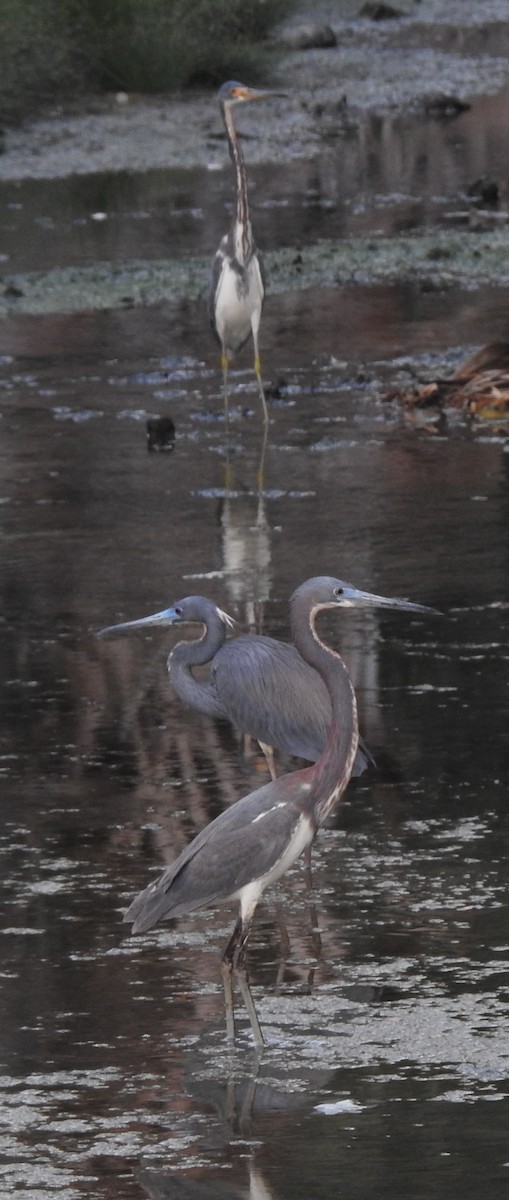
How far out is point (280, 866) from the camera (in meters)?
6.11

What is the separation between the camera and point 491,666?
9.52 meters

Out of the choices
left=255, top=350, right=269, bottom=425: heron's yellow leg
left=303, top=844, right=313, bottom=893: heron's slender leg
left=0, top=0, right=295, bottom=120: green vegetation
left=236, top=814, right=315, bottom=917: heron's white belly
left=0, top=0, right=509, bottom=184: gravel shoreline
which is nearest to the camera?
left=236, top=814, right=315, bottom=917: heron's white belly

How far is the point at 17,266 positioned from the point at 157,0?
18550 millimetres

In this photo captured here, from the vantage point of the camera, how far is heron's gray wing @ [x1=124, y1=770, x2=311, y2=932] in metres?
6.03

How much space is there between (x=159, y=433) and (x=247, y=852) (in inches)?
341

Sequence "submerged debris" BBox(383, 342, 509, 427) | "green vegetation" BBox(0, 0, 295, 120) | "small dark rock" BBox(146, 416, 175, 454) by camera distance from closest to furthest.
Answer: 1. "small dark rock" BBox(146, 416, 175, 454)
2. "submerged debris" BBox(383, 342, 509, 427)
3. "green vegetation" BBox(0, 0, 295, 120)

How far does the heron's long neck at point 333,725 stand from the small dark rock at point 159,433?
812 centimetres

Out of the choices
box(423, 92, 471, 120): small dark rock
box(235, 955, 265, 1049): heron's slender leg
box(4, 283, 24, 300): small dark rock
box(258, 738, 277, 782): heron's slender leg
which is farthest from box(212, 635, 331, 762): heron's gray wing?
box(423, 92, 471, 120): small dark rock

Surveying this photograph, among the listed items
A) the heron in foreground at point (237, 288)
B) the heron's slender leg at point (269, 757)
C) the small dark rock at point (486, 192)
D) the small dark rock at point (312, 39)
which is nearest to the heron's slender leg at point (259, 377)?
the heron in foreground at point (237, 288)

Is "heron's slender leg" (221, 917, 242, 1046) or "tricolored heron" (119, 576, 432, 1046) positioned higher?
"tricolored heron" (119, 576, 432, 1046)

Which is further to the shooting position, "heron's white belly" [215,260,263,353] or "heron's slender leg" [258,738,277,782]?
"heron's white belly" [215,260,263,353]

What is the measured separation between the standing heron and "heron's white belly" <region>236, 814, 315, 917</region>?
5.46 feet

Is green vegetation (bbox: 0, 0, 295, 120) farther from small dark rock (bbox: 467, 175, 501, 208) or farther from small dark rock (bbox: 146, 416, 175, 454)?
small dark rock (bbox: 146, 416, 175, 454)

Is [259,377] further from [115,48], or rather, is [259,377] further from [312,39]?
[312,39]
